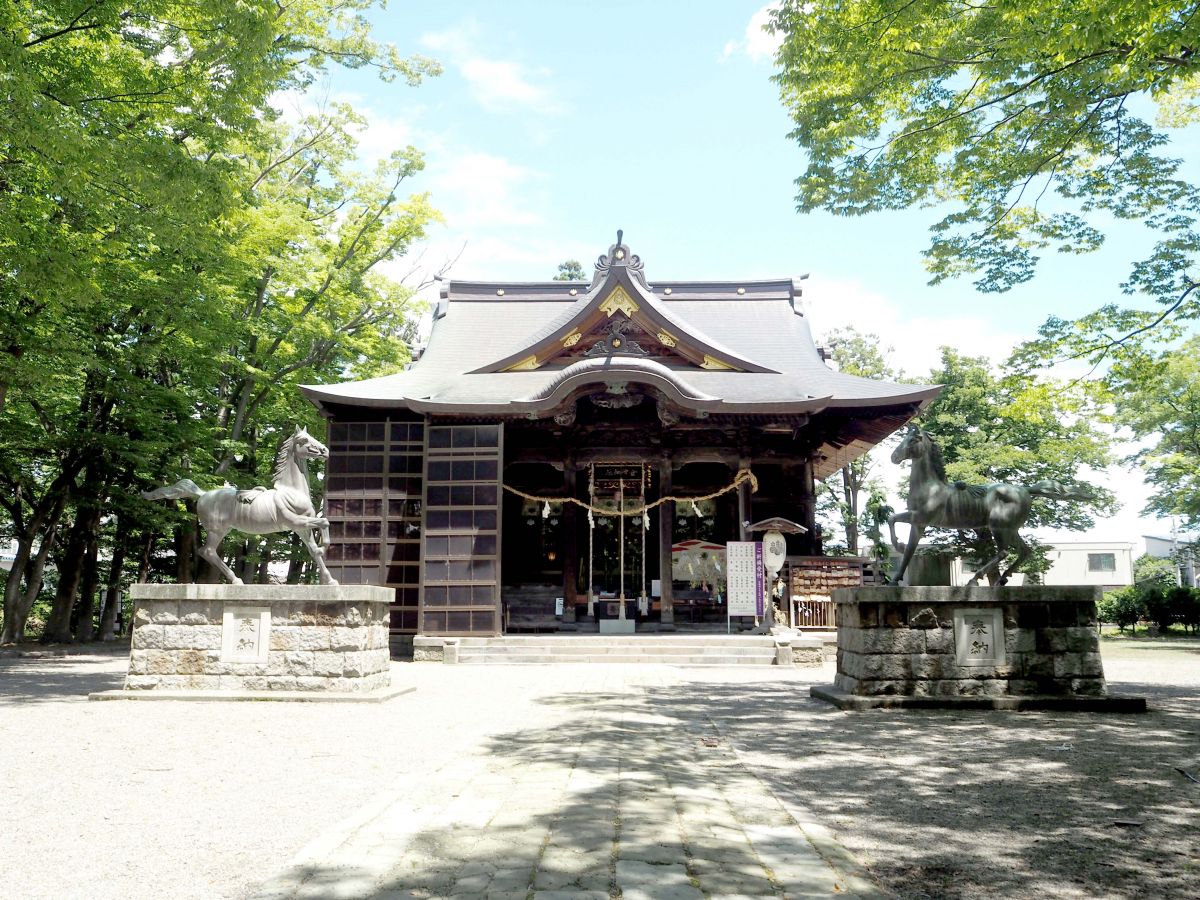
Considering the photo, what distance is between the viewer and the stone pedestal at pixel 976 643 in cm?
833

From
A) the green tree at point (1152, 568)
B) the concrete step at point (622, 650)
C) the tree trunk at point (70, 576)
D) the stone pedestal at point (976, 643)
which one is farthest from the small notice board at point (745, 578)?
the green tree at point (1152, 568)

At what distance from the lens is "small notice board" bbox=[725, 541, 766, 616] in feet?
53.5

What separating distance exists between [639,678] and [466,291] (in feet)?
48.7

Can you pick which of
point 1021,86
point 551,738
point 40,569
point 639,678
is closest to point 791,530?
point 639,678

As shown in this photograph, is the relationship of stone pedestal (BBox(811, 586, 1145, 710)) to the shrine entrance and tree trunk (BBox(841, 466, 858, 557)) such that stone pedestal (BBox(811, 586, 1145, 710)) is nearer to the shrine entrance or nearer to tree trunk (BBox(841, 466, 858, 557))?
the shrine entrance

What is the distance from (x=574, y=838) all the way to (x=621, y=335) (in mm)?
15073

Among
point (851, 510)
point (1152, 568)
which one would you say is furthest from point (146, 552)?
point (1152, 568)

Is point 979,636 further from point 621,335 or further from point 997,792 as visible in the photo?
point 621,335

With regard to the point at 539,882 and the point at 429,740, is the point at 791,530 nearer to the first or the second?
the point at 429,740

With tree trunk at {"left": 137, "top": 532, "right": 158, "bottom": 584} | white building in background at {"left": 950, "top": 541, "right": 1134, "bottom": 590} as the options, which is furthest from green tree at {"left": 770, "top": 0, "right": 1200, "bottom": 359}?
white building in background at {"left": 950, "top": 541, "right": 1134, "bottom": 590}

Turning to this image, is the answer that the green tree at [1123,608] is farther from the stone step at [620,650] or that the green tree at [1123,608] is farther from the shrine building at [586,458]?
the stone step at [620,650]

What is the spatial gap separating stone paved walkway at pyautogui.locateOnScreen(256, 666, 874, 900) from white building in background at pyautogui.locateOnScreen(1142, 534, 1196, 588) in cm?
2740

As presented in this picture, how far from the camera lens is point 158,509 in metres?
18.5

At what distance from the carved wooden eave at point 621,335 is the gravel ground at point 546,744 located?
985 cm
